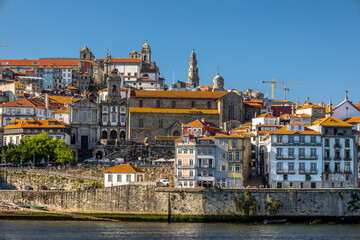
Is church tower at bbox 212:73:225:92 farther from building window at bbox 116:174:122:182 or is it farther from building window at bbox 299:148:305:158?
building window at bbox 116:174:122:182

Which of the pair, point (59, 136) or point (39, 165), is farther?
point (59, 136)

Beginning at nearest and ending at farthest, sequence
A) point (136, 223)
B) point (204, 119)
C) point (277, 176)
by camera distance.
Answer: point (136, 223), point (277, 176), point (204, 119)

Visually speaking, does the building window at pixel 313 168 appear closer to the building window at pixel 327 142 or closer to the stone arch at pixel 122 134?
the building window at pixel 327 142

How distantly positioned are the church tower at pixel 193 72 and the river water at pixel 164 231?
4220 inches

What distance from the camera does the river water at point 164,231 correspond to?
64.2 meters

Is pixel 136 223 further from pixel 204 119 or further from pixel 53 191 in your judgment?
pixel 204 119

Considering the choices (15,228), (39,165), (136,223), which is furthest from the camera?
(39,165)

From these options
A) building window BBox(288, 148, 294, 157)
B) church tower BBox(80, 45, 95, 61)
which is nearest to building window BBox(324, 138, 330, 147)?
building window BBox(288, 148, 294, 157)

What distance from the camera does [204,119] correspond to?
110 metres

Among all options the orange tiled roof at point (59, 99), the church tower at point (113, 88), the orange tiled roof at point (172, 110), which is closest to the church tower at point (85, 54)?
the orange tiled roof at point (59, 99)

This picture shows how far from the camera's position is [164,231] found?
67000 millimetres

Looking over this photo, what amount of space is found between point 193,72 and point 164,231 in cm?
11446

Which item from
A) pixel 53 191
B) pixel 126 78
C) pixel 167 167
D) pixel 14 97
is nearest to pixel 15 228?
pixel 53 191

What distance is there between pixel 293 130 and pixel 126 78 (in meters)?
76.0
